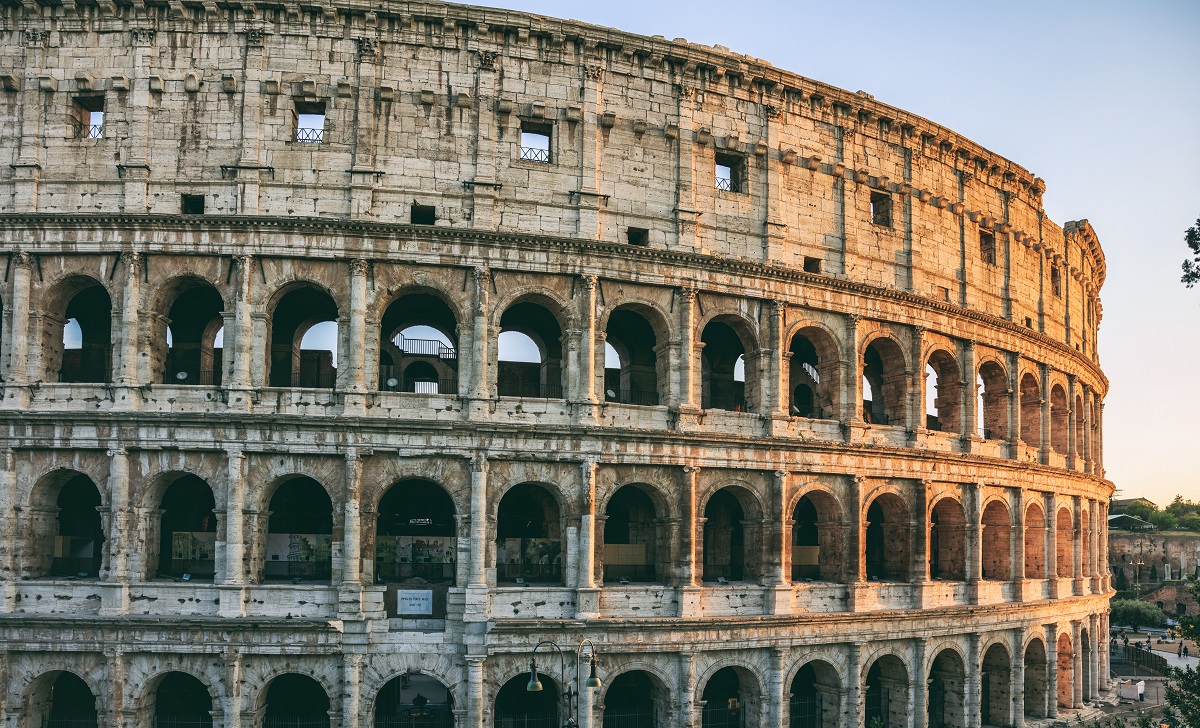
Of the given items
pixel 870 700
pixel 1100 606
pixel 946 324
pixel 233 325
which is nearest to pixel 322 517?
pixel 233 325

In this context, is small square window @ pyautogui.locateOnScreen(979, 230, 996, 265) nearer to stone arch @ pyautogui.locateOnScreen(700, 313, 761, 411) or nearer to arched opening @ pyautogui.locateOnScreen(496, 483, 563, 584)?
stone arch @ pyautogui.locateOnScreen(700, 313, 761, 411)

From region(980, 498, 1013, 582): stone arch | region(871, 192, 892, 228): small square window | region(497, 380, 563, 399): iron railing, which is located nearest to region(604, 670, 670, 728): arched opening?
region(497, 380, 563, 399): iron railing

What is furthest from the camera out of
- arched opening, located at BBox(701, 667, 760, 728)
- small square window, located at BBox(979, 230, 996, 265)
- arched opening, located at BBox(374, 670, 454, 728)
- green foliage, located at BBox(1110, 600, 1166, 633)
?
green foliage, located at BBox(1110, 600, 1166, 633)

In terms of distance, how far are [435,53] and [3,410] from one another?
1456 centimetres

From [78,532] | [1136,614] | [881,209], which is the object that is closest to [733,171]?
[881,209]

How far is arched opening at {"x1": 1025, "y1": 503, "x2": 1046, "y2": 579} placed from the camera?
34500 mm

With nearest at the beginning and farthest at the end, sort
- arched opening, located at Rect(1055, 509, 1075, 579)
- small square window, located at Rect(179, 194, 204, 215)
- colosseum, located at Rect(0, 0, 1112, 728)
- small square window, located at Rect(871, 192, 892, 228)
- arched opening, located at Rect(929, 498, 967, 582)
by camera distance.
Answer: colosseum, located at Rect(0, 0, 1112, 728) < small square window, located at Rect(179, 194, 204, 215) < small square window, located at Rect(871, 192, 892, 228) < arched opening, located at Rect(929, 498, 967, 582) < arched opening, located at Rect(1055, 509, 1075, 579)

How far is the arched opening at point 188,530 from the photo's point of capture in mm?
25328

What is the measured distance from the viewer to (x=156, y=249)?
2428 centimetres

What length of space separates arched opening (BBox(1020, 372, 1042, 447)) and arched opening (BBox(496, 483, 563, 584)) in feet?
64.9

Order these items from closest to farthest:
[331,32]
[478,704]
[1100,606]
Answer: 1. [478,704]
2. [331,32]
3. [1100,606]

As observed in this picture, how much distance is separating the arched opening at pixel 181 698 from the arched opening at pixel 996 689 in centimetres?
2458

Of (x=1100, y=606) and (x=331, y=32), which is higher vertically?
(x=331, y=32)

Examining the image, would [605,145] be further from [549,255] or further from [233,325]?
[233,325]
